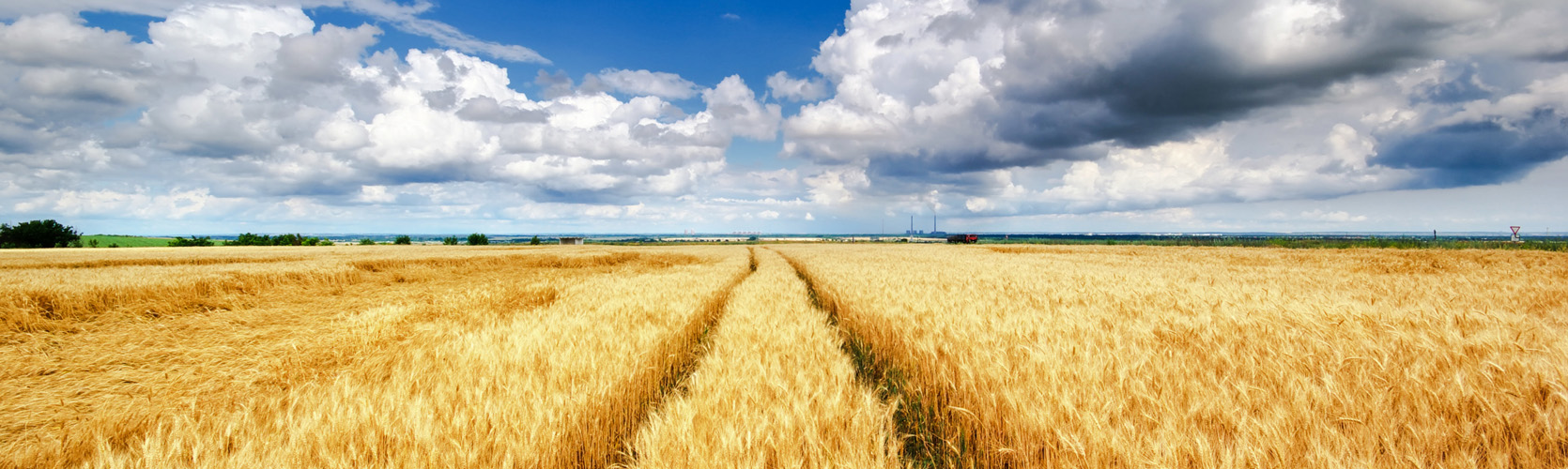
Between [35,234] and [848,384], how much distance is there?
9836 centimetres

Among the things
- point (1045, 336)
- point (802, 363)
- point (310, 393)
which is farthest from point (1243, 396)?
point (310, 393)

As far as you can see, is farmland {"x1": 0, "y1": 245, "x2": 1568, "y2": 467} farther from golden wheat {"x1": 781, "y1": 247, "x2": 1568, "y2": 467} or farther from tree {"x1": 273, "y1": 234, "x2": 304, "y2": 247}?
tree {"x1": 273, "y1": 234, "x2": 304, "y2": 247}

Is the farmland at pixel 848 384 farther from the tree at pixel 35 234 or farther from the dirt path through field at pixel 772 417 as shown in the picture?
the tree at pixel 35 234

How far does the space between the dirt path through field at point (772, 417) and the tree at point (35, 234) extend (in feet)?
311

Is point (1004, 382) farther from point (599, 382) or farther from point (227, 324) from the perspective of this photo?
point (227, 324)

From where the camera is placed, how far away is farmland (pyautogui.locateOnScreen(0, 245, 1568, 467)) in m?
2.35

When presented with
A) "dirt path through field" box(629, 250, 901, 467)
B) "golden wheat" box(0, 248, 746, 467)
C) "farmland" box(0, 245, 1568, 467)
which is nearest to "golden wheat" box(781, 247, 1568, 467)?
"farmland" box(0, 245, 1568, 467)

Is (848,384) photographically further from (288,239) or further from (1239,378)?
(288,239)

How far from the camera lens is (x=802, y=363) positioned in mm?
4188

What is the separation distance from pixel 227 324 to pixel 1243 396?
12.3m

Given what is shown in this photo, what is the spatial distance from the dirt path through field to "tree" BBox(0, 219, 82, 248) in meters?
94.7

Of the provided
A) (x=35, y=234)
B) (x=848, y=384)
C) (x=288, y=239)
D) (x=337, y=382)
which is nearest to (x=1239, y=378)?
(x=848, y=384)

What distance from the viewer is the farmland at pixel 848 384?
2346 mm

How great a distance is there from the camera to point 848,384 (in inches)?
147
